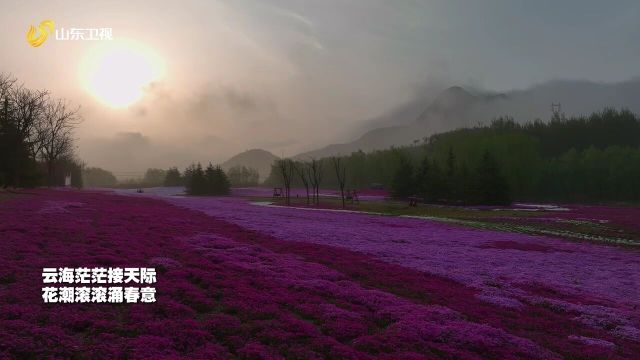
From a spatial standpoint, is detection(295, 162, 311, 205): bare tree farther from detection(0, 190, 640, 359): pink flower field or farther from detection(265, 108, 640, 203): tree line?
detection(0, 190, 640, 359): pink flower field

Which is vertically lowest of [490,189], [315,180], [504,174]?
[490,189]

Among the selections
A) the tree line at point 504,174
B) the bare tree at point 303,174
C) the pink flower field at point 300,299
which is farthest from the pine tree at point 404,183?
the pink flower field at point 300,299

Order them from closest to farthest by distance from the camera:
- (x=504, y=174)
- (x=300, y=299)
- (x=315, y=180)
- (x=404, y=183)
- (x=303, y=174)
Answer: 1. (x=300, y=299)
2. (x=315, y=180)
3. (x=404, y=183)
4. (x=303, y=174)
5. (x=504, y=174)

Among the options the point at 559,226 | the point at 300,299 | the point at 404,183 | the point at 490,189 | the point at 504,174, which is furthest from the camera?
the point at 504,174

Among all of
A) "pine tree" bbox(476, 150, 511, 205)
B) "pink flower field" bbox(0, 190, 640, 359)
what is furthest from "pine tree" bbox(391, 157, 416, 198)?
"pink flower field" bbox(0, 190, 640, 359)

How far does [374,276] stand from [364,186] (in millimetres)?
135869

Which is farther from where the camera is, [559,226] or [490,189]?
[490,189]

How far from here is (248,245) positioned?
25531 mm

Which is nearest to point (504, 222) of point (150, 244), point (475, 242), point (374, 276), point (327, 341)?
point (475, 242)

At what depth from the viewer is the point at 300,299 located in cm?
1608

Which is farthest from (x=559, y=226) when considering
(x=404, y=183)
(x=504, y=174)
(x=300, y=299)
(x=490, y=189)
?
(x=504, y=174)

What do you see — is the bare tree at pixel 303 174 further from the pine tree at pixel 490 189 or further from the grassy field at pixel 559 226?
the pine tree at pixel 490 189

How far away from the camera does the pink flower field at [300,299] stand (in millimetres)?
11562

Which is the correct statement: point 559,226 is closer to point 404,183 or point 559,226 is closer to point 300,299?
point 300,299
